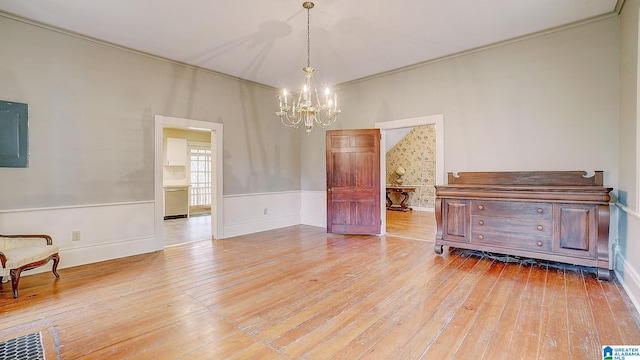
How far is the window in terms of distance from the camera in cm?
866

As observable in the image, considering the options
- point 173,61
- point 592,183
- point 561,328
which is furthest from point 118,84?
point 592,183

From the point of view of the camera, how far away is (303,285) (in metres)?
3.01

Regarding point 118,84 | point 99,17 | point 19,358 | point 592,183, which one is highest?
point 99,17

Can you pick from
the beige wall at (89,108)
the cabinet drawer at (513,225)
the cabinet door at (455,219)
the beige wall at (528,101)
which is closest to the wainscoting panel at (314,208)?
the beige wall at (89,108)

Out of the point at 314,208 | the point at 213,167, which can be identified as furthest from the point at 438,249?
the point at 213,167

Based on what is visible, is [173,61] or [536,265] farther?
[173,61]

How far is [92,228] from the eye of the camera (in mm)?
3887

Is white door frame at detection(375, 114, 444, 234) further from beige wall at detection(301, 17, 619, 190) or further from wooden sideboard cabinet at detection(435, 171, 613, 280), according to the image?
wooden sideboard cabinet at detection(435, 171, 613, 280)

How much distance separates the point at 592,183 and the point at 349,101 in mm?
3883

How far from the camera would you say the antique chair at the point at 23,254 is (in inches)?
111

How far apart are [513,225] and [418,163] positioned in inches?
225

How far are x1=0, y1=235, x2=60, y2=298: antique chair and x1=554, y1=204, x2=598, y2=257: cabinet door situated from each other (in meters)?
5.65

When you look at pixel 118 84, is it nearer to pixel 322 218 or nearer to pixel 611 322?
pixel 322 218

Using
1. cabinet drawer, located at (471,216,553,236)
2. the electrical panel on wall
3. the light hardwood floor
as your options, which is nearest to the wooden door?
the light hardwood floor
